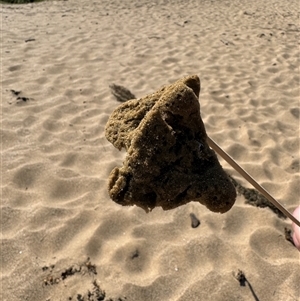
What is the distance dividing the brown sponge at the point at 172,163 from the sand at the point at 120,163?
138cm

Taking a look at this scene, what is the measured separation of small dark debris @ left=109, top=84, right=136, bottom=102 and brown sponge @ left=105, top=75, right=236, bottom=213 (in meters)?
3.76

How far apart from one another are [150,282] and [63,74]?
14.0ft

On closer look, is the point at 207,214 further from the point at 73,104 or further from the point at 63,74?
the point at 63,74

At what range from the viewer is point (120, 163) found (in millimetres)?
3734

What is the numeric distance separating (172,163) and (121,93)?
4024 millimetres

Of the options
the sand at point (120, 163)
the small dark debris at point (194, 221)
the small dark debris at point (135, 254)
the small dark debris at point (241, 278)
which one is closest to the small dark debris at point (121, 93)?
the sand at point (120, 163)

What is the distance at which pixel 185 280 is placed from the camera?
256 centimetres

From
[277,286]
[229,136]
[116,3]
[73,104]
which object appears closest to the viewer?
[277,286]

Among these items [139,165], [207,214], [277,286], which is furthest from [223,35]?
[139,165]

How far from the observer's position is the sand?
2.58m

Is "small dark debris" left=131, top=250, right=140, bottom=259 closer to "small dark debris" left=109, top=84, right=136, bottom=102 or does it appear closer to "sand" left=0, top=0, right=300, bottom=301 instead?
"sand" left=0, top=0, right=300, bottom=301

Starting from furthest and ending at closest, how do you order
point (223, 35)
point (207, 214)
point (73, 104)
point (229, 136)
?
point (223, 35)
point (73, 104)
point (229, 136)
point (207, 214)

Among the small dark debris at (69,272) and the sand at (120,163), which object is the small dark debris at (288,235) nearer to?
the sand at (120,163)

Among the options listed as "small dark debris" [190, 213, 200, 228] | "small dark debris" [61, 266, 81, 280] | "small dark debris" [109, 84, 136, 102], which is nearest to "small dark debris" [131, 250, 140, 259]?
"small dark debris" [61, 266, 81, 280]
